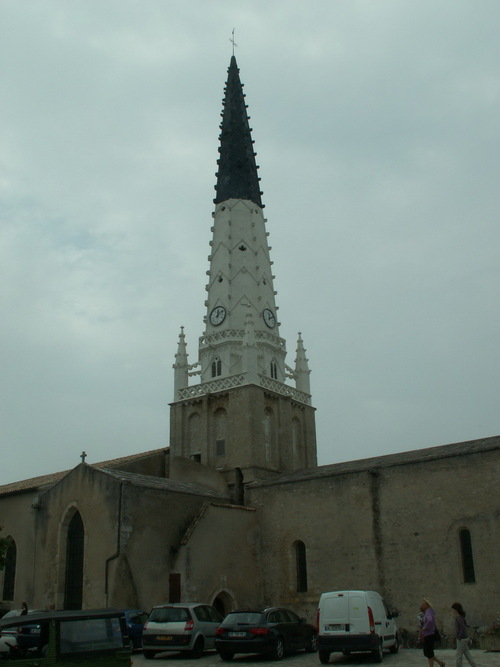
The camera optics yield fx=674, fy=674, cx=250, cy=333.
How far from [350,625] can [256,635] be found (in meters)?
2.51

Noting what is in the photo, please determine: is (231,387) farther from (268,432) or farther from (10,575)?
(10,575)

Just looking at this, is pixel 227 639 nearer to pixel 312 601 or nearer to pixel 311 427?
pixel 312 601

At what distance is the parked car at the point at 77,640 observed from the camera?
10367 millimetres

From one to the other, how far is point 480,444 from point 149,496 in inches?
516

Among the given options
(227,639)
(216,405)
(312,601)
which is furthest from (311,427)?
(227,639)

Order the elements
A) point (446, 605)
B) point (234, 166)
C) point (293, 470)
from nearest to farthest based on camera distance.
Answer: point (446, 605), point (293, 470), point (234, 166)

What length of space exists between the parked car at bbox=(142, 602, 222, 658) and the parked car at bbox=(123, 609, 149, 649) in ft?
4.47

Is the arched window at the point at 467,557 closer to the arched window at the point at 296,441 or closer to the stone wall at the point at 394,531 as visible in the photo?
the stone wall at the point at 394,531

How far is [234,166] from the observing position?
42312 millimetres

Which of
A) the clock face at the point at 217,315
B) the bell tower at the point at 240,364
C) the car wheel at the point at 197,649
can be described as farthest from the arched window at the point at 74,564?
the clock face at the point at 217,315

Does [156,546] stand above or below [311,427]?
below

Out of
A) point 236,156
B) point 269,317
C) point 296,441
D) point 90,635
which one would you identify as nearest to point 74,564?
point 296,441

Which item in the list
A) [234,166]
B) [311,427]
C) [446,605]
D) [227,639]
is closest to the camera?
[227,639]

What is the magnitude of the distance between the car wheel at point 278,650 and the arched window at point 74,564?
11442 mm
